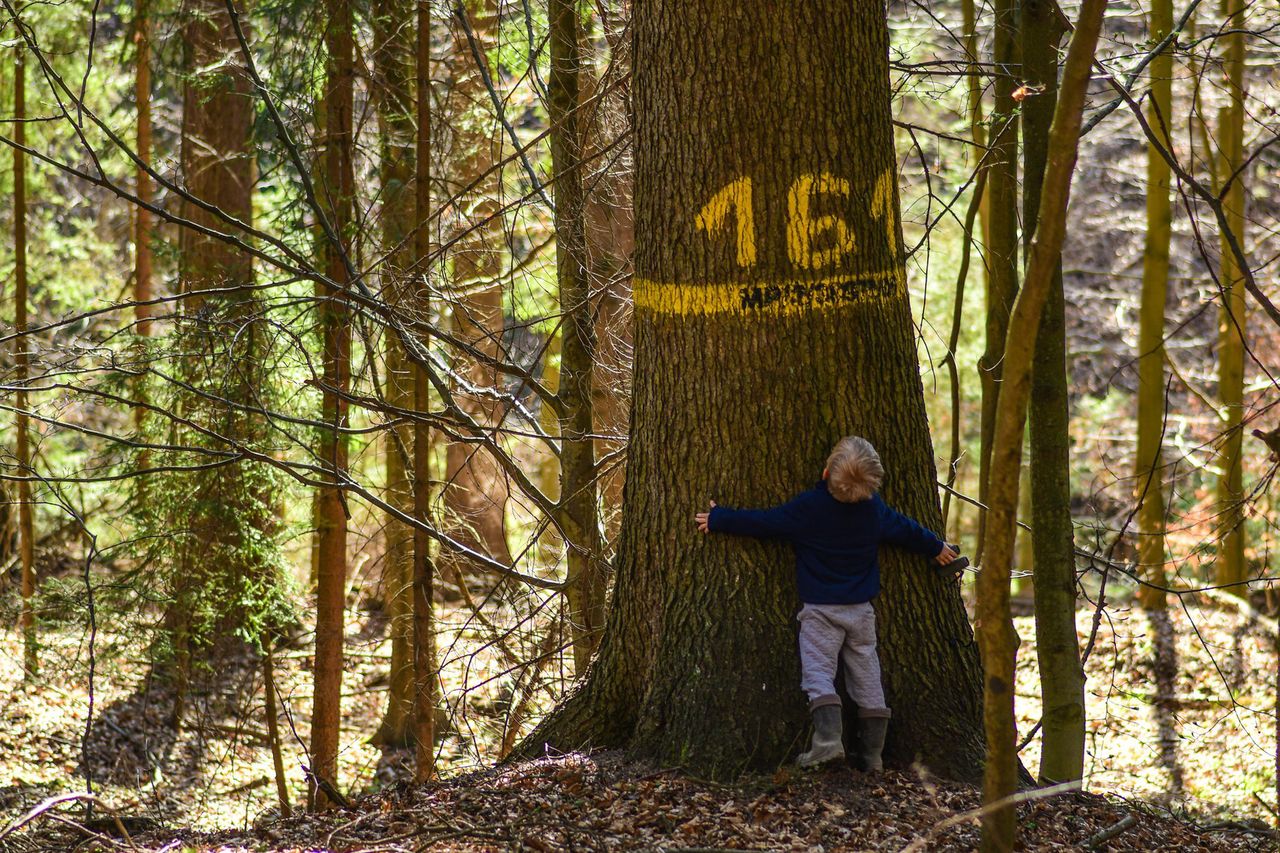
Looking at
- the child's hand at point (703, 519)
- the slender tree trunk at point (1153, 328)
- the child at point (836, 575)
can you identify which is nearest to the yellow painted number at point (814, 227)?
the child at point (836, 575)

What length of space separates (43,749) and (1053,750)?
34.7ft

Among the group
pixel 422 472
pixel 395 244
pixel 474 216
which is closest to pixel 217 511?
pixel 422 472

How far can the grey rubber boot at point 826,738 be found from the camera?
3934 millimetres

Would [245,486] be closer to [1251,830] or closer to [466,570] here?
[466,570]

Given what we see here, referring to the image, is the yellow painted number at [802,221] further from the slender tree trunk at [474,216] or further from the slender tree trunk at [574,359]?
the slender tree trunk at [474,216]

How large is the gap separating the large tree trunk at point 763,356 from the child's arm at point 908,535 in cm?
9

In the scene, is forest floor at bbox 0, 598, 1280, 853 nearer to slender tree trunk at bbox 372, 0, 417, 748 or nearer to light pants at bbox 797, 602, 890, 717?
light pants at bbox 797, 602, 890, 717

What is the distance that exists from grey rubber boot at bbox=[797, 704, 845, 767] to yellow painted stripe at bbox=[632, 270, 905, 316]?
4.97 feet

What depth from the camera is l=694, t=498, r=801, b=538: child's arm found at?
4.08 meters

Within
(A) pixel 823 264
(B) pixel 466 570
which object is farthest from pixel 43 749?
(A) pixel 823 264

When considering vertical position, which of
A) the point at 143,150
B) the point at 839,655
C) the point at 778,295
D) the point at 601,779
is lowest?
the point at 601,779

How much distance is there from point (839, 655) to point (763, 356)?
1196 mm

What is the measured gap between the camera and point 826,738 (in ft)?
13.0

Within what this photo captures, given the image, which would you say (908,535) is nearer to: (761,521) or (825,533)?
(825,533)
